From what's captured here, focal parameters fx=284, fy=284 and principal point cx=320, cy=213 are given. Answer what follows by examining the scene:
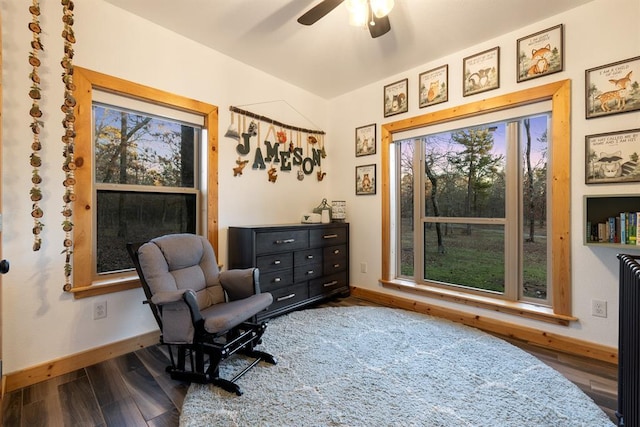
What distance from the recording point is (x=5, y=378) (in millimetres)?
1729

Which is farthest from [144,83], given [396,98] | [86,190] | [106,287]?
[396,98]

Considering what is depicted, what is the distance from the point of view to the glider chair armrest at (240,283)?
84.0 inches

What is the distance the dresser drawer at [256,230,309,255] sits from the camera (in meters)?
2.72

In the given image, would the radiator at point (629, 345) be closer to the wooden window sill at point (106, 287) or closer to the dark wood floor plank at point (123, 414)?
the dark wood floor plank at point (123, 414)

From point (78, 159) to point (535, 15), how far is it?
3.69 metres

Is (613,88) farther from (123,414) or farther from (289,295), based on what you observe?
(123,414)

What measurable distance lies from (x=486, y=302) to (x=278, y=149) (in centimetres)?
273

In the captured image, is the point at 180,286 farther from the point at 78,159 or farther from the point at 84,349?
the point at 78,159

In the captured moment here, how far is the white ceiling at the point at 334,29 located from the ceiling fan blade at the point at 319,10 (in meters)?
0.34

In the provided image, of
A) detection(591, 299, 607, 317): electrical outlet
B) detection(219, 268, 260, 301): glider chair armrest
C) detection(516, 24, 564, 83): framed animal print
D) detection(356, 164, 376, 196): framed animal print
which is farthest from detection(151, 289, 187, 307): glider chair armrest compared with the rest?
detection(516, 24, 564, 83): framed animal print

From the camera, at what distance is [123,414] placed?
5.08 feet

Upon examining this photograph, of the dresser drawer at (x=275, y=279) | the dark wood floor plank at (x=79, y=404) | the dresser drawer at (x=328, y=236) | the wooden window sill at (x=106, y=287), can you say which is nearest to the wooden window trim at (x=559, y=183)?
the dresser drawer at (x=328, y=236)

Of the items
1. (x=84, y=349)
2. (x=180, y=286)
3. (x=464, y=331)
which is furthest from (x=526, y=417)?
(x=84, y=349)

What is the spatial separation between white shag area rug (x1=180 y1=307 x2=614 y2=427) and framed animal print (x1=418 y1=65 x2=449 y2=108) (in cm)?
231
